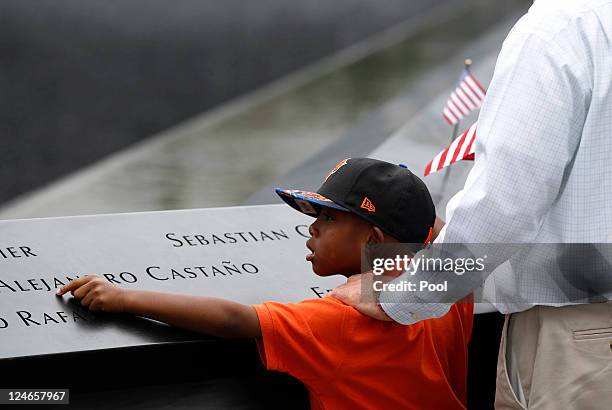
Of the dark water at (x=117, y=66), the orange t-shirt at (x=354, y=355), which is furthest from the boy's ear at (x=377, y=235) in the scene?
the dark water at (x=117, y=66)

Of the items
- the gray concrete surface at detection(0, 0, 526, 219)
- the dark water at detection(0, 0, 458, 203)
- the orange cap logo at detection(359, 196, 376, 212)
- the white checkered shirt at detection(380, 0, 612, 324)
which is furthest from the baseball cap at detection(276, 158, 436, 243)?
the dark water at detection(0, 0, 458, 203)

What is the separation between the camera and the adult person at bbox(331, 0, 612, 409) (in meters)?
1.90

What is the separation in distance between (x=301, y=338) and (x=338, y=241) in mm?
303

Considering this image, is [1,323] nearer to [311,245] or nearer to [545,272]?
[311,245]

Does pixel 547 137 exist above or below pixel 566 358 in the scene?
above

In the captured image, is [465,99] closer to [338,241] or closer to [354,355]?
[338,241]

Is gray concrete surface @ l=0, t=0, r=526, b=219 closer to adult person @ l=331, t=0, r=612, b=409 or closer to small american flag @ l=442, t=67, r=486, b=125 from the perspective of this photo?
small american flag @ l=442, t=67, r=486, b=125

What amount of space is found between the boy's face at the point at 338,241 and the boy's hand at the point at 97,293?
521 mm

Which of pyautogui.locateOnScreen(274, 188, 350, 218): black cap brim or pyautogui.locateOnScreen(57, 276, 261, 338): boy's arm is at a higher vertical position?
pyautogui.locateOnScreen(274, 188, 350, 218): black cap brim

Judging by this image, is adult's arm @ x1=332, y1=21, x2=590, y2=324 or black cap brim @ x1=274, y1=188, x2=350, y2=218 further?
black cap brim @ x1=274, y1=188, x2=350, y2=218

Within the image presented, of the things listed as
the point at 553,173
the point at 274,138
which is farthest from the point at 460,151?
the point at 274,138

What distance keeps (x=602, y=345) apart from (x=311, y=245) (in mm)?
808

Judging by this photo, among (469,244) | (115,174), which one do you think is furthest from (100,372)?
(115,174)

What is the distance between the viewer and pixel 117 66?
30.9 ft
